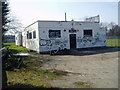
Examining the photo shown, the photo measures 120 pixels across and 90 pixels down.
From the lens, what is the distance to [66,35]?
25.2 meters

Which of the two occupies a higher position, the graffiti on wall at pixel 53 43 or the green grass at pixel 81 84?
the graffiti on wall at pixel 53 43

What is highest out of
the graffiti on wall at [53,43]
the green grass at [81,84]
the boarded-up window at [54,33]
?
the boarded-up window at [54,33]

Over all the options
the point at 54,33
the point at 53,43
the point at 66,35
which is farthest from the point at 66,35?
the point at 53,43

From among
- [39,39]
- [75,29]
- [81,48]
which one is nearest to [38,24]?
[39,39]

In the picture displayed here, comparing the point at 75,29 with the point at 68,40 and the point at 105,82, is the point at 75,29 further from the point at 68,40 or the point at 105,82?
the point at 105,82

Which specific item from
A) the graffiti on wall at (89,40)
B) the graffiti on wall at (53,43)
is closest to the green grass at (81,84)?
the graffiti on wall at (53,43)

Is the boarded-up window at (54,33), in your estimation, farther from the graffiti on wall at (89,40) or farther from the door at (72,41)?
the graffiti on wall at (89,40)

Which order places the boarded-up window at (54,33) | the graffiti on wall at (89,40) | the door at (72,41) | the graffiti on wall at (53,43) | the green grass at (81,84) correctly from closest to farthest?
the green grass at (81,84) → the graffiti on wall at (53,43) → the boarded-up window at (54,33) → the door at (72,41) → the graffiti on wall at (89,40)

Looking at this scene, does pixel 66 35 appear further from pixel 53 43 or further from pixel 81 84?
pixel 81 84

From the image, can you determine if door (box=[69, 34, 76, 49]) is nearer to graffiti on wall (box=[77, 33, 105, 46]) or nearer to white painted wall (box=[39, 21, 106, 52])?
white painted wall (box=[39, 21, 106, 52])

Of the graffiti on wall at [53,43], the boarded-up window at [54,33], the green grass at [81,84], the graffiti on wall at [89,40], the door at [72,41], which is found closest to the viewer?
the green grass at [81,84]

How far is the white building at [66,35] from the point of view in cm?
2384

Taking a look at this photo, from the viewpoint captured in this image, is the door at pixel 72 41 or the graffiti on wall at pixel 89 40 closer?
the door at pixel 72 41

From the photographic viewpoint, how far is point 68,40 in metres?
25.3
